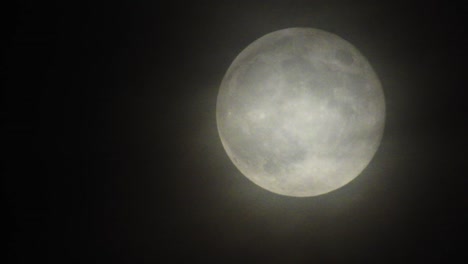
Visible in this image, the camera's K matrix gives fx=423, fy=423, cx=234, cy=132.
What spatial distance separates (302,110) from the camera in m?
2.83

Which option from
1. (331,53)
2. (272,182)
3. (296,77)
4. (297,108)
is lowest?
(272,182)

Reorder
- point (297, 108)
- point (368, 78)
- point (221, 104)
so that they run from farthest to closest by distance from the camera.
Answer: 1. point (221, 104)
2. point (368, 78)
3. point (297, 108)

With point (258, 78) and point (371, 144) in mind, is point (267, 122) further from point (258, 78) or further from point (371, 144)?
point (371, 144)

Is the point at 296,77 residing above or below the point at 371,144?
above

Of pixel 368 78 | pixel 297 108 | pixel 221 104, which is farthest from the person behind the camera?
pixel 221 104

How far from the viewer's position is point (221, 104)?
3.25 m

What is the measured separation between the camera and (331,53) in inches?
118

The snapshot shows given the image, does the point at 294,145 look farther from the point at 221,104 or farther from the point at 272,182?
the point at 221,104

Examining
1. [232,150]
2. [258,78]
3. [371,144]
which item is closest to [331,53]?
[258,78]

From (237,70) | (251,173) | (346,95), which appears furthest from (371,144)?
(237,70)

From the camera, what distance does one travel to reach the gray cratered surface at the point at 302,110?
285 centimetres

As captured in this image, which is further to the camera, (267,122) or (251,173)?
Result: (251,173)

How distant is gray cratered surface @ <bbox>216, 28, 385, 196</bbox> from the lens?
2854 millimetres

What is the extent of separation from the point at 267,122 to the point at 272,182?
54 cm
